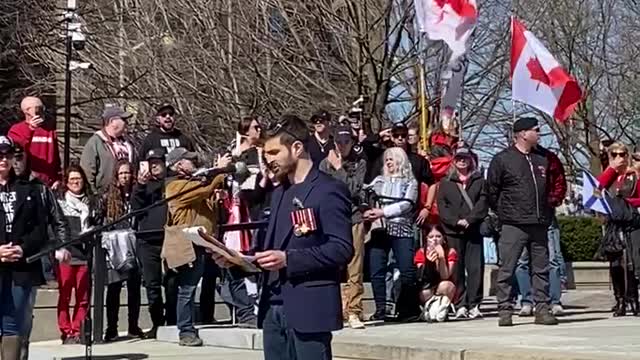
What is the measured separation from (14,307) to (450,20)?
10.2 meters

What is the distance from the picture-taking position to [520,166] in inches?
492

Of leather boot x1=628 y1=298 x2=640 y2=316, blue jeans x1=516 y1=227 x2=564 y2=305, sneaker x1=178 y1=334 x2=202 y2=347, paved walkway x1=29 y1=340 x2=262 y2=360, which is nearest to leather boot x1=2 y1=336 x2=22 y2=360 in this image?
paved walkway x1=29 y1=340 x2=262 y2=360

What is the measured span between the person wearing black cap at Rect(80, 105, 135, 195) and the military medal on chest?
7174mm

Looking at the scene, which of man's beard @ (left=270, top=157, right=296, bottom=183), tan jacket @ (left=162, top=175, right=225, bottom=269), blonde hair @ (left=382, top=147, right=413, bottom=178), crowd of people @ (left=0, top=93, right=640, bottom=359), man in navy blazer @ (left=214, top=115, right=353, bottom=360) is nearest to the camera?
man in navy blazer @ (left=214, top=115, right=353, bottom=360)

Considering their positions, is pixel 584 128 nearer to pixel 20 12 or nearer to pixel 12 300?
pixel 20 12

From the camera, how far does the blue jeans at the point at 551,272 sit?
45.7ft

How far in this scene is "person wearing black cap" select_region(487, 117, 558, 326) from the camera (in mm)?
12445

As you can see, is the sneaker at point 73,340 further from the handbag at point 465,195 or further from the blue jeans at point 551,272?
the blue jeans at point 551,272

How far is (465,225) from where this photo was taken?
13.8 metres

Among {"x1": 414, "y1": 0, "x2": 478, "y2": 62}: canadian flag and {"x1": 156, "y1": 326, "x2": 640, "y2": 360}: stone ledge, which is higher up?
{"x1": 414, "y1": 0, "x2": 478, "y2": 62}: canadian flag

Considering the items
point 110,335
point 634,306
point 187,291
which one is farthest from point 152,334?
point 634,306

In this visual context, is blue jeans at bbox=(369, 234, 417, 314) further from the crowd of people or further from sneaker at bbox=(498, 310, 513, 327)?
sneaker at bbox=(498, 310, 513, 327)

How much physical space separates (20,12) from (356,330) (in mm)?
13822

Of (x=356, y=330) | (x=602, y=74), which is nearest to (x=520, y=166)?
(x=356, y=330)
